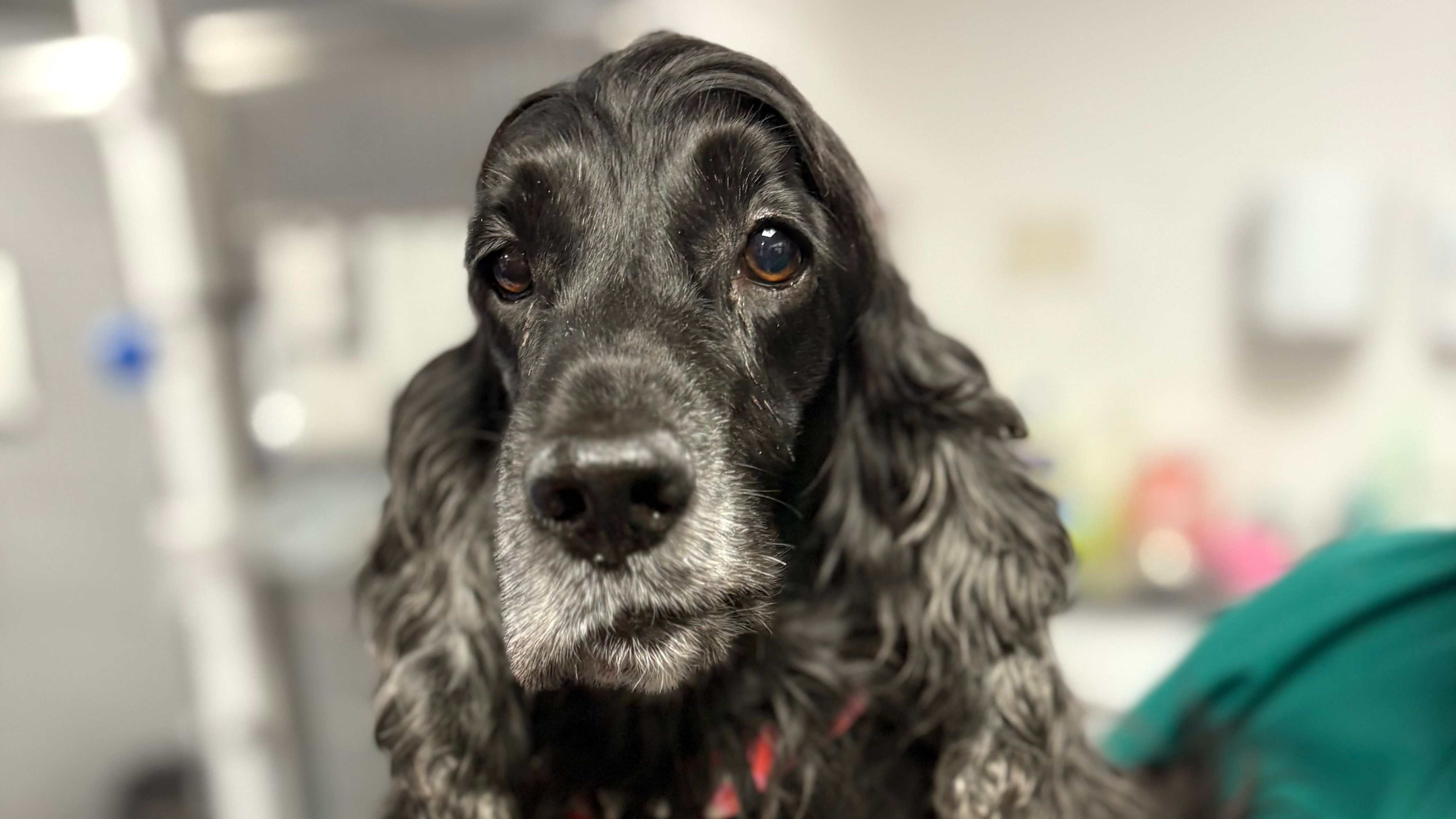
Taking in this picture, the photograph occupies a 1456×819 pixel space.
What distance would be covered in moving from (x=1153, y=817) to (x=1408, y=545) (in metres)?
0.55

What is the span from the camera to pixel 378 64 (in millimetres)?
1850

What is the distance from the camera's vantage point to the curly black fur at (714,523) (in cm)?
70

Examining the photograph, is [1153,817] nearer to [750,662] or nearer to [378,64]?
[750,662]

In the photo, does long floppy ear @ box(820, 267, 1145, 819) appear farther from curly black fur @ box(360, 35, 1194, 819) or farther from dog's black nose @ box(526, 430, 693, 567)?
dog's black nose @ box(526, 430, 693, 567)

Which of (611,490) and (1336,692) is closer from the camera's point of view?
(611,490)

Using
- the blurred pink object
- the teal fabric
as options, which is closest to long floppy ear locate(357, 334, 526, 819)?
the teal fabric

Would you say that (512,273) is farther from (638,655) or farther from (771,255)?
(638,655)

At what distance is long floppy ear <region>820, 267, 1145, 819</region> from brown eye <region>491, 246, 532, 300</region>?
31cm

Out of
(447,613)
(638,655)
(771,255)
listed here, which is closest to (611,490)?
(638,655)

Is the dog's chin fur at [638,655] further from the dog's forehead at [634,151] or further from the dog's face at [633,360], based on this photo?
the dog's forehead at [634,151]

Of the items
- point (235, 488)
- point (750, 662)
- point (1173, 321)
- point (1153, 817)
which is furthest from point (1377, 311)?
point (235, 488)

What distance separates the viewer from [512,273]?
76 cm

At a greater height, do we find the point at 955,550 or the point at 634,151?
the point at 634,151

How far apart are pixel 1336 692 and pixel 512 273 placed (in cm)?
115
